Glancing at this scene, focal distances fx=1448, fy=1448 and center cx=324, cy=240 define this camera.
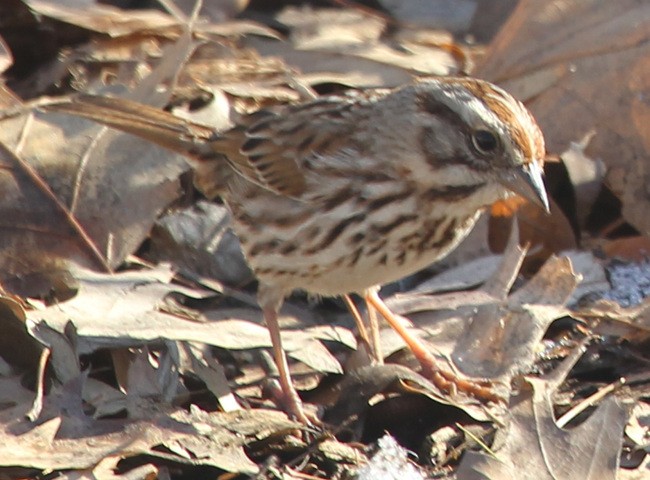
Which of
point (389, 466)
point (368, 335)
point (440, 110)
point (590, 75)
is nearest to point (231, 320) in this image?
point (368, 335)

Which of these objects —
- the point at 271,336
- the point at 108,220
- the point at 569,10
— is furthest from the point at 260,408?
the point at 569,10

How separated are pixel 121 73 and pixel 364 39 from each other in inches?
54.7

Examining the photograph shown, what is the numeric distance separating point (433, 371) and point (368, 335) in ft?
1.04

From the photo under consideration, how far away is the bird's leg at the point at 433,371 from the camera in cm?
525

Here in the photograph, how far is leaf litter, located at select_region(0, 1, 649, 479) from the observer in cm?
471

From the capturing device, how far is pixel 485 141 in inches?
188

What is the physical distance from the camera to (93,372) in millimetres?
5117

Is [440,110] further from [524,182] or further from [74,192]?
[74,192]

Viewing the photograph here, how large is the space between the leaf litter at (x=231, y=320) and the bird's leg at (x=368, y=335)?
8cm

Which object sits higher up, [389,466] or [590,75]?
[590,75]

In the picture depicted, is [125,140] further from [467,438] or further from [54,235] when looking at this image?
[467,438]

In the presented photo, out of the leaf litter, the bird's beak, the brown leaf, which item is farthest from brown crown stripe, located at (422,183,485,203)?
the brown leaf

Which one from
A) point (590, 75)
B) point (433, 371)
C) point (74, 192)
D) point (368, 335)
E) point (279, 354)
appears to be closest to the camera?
point (279, 354)

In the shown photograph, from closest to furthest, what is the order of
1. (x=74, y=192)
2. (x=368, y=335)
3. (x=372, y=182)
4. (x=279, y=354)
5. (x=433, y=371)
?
1. (x=372, y=182)
2. (x=279, y=354)
3. (x=433, y=371)
4. (x=368, y=335)
5. (x=74, y=192)
